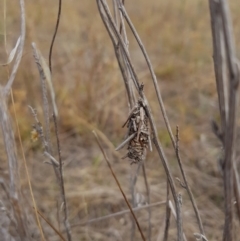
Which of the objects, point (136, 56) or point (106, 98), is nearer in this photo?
point (106, 98)

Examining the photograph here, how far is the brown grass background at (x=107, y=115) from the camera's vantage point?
53.8 inches

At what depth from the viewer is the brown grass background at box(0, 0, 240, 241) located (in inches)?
53.8

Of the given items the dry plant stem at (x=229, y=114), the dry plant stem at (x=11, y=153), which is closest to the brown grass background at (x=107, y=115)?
the dry plant stem at (x=11, y=153)

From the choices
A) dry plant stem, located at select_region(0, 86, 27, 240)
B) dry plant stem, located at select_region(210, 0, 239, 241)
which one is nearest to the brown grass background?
dry plant stem, located at select_region(0, 86, 27, 240)

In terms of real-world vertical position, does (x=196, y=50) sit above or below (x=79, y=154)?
above

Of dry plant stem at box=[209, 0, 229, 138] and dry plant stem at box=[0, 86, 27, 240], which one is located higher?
dry plant stem at box=[209, 0, 229, 138]

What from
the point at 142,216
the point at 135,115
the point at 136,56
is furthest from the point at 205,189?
the point at 136,56

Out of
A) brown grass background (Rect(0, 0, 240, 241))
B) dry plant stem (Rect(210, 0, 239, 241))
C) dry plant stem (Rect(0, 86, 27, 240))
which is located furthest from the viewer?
brown grass background (Rect(0, 0, 240, 241))

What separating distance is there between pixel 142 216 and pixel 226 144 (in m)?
1.01

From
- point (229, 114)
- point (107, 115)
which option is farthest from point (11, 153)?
point (107, 115)

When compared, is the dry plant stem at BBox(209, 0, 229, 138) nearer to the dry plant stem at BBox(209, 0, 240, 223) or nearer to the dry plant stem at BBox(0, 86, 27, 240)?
the dry plant stem at BBox(209, 0, 240, 223)

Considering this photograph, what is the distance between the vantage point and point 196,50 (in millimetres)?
2424

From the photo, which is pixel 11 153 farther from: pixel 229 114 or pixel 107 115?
pixel 107 115

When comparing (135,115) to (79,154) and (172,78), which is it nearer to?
(79,154)
